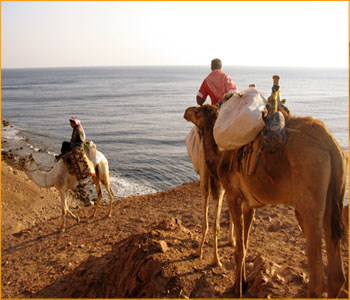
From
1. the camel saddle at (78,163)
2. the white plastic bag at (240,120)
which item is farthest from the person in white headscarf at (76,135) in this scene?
the white plastic bag at (240,120)

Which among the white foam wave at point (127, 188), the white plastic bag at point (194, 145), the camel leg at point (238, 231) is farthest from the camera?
the white foam wave at point (127, 188)

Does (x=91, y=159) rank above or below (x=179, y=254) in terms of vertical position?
above

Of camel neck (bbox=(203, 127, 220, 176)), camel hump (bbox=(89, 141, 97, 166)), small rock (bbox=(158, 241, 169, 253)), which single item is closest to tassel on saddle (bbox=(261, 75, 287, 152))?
camel neck (bbox=(203, 127, 220, 176))

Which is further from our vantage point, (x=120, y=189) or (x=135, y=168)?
(x=135, y=168)

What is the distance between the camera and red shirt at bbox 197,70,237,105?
642 centimetres

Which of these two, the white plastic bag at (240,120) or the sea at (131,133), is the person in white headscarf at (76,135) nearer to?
the white plastic bag at (240,120)

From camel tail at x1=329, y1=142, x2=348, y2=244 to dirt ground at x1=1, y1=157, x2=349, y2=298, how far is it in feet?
5.43

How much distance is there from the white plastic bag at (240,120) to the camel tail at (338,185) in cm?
101

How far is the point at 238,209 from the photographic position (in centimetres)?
502

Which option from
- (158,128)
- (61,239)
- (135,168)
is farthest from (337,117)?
(61,239)

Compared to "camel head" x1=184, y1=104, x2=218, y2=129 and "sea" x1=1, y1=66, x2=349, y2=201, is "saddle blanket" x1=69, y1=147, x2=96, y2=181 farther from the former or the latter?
"sea" x1=1, y1=66, x2=349, y2=201

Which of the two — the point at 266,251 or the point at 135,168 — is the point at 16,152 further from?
the point at 266,251

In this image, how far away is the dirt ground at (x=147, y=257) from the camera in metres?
5.45

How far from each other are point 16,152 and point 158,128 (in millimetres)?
17485
